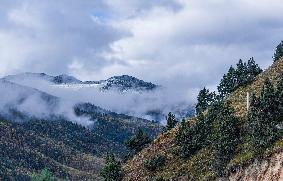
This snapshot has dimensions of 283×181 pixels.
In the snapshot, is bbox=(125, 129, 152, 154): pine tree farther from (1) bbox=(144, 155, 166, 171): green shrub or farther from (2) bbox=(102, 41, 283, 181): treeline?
(1) bbox=(144, 155, 166, 171): green shrub

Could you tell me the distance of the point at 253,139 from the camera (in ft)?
232

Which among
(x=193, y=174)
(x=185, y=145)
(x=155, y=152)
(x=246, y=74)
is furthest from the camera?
(x=246, y=74)

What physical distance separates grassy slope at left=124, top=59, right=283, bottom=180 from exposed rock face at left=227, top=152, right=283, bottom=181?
1.20 meters

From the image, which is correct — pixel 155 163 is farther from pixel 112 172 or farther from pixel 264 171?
pixel 264 171

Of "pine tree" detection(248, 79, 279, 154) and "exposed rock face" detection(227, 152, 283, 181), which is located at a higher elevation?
"pine tree" detection(248, 79, 279, 154)

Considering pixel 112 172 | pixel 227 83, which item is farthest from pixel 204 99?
pixel 112 172

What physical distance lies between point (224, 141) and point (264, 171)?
1087cm

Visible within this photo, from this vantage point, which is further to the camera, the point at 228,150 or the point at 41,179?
the point at 41,179

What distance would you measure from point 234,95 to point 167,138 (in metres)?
16.8

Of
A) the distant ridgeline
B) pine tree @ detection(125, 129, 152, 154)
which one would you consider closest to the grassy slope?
the distant ridgeline

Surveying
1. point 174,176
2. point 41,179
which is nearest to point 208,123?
point 174,176

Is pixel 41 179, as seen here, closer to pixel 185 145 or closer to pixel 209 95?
pixel 209 95

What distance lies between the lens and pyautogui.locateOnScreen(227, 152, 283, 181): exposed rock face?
210ft

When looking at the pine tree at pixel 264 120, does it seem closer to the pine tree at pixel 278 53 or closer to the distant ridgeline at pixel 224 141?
the distant ridgeline at pixel 224 141
